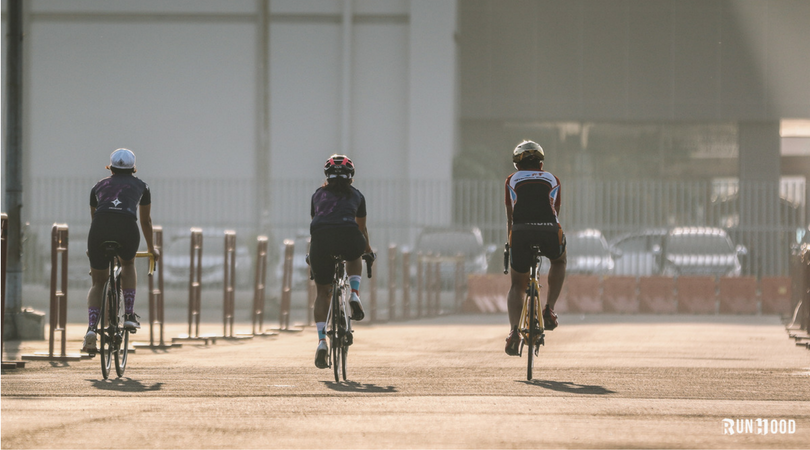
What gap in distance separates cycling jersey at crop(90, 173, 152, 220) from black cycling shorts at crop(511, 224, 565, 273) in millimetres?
2801

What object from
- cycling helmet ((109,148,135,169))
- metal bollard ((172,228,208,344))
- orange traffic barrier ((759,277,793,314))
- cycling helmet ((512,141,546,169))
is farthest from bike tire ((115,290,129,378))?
orange traffic barrier ((759,277,793,314))

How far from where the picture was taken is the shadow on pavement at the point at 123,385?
29.1 feet

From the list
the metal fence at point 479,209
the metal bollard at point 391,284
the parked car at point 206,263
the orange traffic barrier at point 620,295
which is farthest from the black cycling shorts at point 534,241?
the parked car at point 206,263

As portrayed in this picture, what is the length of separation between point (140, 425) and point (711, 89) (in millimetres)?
32340

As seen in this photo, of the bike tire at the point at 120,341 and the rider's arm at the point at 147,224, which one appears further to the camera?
the rider's arm at the point at 147,224

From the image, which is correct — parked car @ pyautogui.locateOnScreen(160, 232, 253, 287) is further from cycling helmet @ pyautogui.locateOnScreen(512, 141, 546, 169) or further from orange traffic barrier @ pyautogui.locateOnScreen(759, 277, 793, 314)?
cycling helmet @ pyautogui.locateOnScreen(512, 141, 546, 169)

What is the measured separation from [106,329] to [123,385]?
57 cm

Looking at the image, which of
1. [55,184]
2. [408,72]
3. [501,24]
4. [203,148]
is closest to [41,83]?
[203,148]

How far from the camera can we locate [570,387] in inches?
360

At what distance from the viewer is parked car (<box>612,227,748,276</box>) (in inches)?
1005

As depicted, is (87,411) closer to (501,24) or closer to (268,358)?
(268,358)

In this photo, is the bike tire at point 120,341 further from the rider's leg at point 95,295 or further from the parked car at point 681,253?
the parked car at point 681,253

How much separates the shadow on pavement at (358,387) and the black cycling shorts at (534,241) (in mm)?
1483

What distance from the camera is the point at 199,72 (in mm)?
35469
